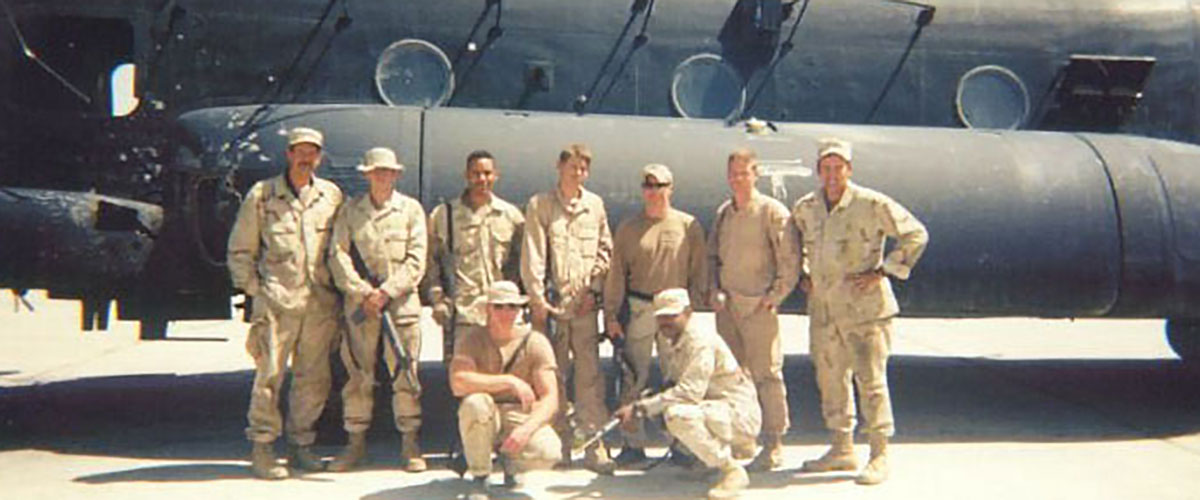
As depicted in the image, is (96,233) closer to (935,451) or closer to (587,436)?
(587,436)

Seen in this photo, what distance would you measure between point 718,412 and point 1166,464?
2.97 meters

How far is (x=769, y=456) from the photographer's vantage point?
19.4 feet

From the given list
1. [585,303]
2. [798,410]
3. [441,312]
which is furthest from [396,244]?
[798,410]

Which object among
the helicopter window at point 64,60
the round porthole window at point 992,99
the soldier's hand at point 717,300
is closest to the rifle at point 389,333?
the soldier's hand at point 717,300

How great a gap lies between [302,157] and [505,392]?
177 cm

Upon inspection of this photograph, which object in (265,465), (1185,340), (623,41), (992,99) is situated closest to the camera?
(265,465)

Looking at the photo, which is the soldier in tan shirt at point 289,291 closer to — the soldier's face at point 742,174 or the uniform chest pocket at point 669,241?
the uniform chest pocket at point 669,241

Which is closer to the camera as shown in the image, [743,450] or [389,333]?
[743,450]

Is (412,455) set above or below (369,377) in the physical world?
below

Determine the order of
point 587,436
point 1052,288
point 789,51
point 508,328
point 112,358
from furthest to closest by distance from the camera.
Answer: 1. point 112,358
2. point 789,51
3. point 1052,288
4. point 587,436
5. point 508,328

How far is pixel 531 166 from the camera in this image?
21.0ft

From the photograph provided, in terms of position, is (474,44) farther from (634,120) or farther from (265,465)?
(265,465)

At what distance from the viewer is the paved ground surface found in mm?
5527

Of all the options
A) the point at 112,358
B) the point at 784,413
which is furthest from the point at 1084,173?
the point at 112,358
